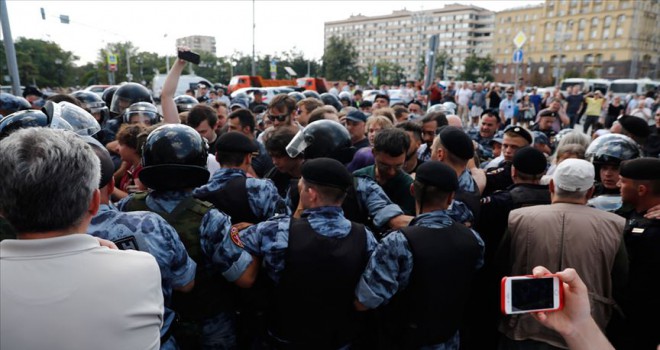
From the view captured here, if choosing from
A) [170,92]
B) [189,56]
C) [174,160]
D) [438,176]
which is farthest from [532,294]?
[170,92]

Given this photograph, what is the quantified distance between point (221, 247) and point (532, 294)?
4.98 feet

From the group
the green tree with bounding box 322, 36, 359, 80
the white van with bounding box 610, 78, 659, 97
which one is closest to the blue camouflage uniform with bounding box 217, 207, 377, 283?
the white van with bounding box 610, 78, 659, 97

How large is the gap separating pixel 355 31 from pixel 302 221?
158681mm

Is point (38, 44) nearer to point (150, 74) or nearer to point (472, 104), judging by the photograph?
point (150, 74)

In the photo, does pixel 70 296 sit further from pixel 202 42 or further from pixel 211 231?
pixel 202 42

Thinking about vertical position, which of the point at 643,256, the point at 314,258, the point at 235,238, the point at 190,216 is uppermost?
the point at 190,216

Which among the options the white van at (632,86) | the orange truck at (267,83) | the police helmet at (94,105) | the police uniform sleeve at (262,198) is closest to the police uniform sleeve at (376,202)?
the police uniform sleeve at (262,198)

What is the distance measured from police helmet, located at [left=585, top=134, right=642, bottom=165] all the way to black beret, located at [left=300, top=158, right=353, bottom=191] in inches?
106

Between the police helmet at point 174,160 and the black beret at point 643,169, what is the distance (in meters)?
2.89

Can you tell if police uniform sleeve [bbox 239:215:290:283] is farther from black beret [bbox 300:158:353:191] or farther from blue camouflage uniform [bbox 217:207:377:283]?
black beret [bbox 300:158:353:191]

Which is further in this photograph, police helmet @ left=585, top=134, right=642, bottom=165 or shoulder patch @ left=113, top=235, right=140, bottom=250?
police helmet @ left=585, top=134, right=642, bottom=165

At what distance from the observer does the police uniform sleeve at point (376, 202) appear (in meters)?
2.91

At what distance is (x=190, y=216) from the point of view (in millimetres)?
2256

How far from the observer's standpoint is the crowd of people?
119 centimetres
